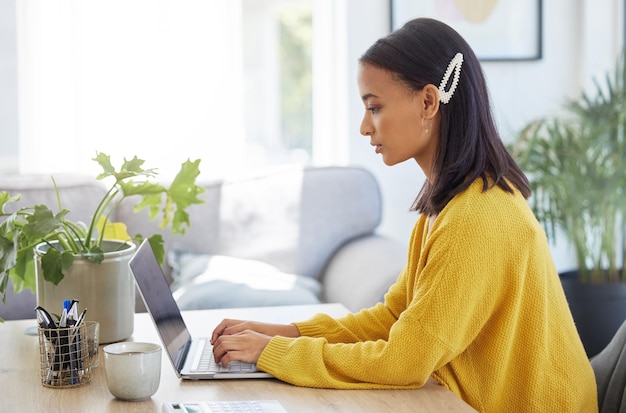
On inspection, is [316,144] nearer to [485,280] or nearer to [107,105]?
[107,105]

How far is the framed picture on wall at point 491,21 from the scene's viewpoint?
3.46 m

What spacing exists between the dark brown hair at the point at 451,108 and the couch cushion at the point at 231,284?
47.5 inches

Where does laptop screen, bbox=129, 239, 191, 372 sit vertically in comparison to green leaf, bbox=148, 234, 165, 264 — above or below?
below

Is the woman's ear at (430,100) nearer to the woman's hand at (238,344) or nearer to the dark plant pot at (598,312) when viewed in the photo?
the woman's hand at (238,344)

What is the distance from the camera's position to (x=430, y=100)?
1446mm

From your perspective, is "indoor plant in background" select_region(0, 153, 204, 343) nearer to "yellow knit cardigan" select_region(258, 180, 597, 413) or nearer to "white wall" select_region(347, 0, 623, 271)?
"yellow knit cardigan" select_region(258, 180, 597, 413)

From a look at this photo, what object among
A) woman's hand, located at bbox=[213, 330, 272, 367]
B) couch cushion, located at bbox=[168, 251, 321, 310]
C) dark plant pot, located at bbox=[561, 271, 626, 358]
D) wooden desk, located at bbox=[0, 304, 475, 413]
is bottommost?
dark plant pot, located at bbox=[561, 271, 626, 358]

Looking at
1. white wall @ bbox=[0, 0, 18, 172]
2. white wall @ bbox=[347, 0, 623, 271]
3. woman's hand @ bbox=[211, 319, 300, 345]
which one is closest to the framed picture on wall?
white wall @ bbox=[347, 0, 623, 271]

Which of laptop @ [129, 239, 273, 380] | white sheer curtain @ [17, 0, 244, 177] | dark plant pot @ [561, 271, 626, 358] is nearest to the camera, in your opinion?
laptop @ [129, 239, 273, 380]

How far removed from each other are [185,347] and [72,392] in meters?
0.25

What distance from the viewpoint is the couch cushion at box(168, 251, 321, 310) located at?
2566 millimetres

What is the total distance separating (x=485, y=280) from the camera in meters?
1.31

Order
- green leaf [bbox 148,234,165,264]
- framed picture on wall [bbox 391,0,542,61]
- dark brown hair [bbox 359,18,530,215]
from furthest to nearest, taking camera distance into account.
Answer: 1. framed picture on wall [bbox 391,0,542,61]
2. green leaf [bbox 148,234,165,264]
3. dark brown hair [bbox 359,18,530,215]

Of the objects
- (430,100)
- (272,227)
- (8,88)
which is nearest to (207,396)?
(430,100)
